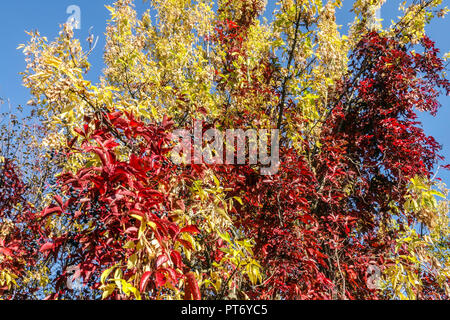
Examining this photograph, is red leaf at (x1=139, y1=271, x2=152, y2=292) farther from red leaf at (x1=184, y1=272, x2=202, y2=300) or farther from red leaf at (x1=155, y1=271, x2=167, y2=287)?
red leaf at (x1=184, y1=272, x2=202, y2=300)

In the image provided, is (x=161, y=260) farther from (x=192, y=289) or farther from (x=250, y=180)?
(x=250, y=180)

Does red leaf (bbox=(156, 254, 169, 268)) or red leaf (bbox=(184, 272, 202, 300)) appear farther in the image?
red leaf (bbox=(184, 272, 202, 300))

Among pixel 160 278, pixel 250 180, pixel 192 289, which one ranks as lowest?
pixel 192 289

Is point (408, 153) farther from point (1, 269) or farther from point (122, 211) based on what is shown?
point (1, 269)

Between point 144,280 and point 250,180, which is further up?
point 250,180

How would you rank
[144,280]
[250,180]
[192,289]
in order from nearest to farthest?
[144,280], [192,289], [250,180]

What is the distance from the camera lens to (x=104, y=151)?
1.35 metres

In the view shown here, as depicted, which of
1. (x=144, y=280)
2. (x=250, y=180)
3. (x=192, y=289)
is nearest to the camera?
(x=144, y=280)

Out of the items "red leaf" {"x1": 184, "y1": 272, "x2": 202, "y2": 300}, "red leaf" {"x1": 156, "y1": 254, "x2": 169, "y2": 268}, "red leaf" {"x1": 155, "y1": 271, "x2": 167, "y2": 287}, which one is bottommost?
"red leaf" {"x1": 184, "y1": 272, "x2": 202, "y2": 300}

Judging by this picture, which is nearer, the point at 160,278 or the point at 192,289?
the point at 160,278

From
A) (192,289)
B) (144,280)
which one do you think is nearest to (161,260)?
(144,280)

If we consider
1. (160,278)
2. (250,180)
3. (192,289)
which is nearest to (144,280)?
(160,278)

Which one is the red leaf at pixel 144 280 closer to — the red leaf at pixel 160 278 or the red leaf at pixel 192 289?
the red leaf at pixel 160 278

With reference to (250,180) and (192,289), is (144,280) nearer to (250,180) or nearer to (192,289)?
(192,289)
